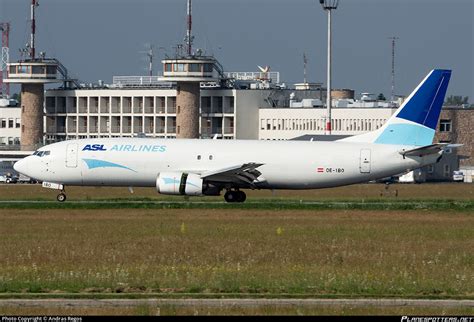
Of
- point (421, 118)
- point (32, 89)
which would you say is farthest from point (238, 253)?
point (32, 89)

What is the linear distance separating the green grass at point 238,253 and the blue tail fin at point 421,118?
11087 millimetres

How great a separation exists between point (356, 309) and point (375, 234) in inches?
815

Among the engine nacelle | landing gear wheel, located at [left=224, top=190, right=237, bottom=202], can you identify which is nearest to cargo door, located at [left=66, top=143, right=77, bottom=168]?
the engine nacelle

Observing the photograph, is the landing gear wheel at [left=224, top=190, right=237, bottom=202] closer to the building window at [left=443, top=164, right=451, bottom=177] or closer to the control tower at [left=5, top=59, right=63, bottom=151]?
the building window at [left=443, top=164, right=451, bottom=177]

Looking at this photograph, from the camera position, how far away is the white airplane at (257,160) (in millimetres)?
66875

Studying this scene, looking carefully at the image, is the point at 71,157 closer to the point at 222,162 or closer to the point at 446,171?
the point at 222,162

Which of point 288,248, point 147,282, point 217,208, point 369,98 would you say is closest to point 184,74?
point 369,98

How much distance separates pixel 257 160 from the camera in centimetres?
6794

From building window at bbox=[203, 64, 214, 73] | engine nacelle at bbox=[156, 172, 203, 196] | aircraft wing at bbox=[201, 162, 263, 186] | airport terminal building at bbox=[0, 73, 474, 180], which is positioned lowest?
engine nacelle at bbox=[156, 172, 203, 196]

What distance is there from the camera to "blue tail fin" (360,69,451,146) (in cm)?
6850

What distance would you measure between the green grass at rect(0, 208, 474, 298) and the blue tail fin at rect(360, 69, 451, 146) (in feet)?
36.4

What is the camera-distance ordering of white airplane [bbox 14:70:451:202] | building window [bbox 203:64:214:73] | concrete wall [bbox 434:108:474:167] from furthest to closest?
building window [bbox 203:64:214:73], concrete wall [bbox 434:108:474:167], white airplane [bbox 14:70:451:202]

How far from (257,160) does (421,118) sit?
986 cm

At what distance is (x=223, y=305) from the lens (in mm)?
25109
